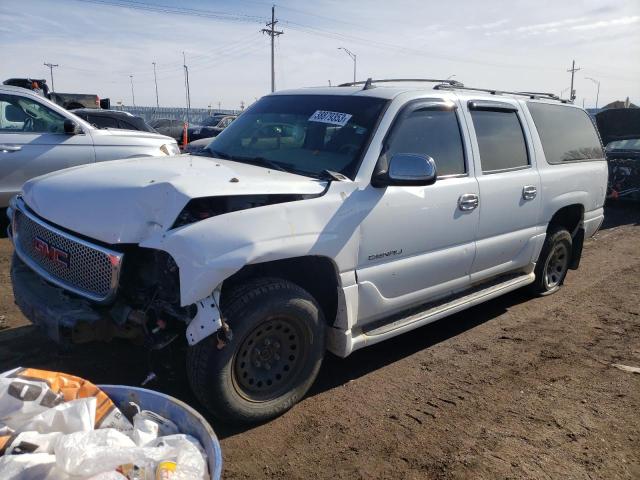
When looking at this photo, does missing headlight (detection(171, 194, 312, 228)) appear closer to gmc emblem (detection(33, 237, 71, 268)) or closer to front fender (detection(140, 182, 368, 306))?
front fender (detection(140, 182, 368, 306))

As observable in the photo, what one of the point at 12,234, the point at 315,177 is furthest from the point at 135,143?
the point at 315,177

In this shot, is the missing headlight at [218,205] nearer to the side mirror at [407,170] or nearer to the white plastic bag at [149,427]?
the side mirror at [407,170]

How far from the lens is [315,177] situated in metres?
3.45

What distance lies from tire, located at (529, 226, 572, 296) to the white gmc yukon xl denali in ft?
2.37

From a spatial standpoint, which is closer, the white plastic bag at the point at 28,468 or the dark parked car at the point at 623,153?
the white plastic bag at the point at 28,468

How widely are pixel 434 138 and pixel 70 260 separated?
103 inches

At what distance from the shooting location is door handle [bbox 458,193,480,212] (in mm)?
4043

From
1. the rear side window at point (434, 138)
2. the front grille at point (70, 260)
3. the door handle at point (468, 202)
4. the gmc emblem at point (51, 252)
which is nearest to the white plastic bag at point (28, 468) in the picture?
the front grille at point (70, 260)

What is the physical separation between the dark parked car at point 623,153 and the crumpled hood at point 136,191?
10227mm

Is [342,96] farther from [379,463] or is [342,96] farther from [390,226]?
[379,463]

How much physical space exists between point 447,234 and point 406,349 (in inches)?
40.1

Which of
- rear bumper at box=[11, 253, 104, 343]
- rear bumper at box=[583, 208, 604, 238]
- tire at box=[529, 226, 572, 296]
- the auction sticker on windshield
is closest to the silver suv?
the auction sticker on windshield

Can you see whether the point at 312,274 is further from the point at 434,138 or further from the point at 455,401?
the point at 434,138

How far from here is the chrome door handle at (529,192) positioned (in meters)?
4.73
